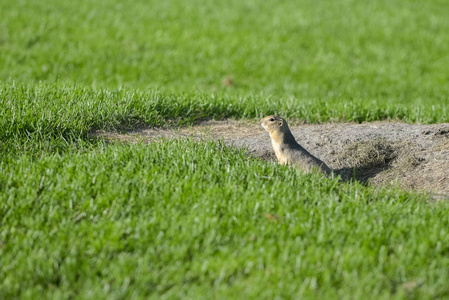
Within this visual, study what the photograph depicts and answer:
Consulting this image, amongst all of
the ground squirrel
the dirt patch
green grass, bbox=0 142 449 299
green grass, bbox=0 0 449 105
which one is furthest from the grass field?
green grass, bbox=0 0 449 105

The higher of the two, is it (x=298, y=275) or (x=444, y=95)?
(x=298, y=275)

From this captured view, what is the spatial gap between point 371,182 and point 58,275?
9.62ft

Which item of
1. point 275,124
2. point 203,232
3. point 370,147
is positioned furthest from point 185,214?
point 370,147

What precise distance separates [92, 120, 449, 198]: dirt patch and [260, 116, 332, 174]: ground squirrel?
0.92 feet

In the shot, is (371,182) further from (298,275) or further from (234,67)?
(234,67)

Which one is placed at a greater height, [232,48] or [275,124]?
[275,124]

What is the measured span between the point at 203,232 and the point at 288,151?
1.59 metres

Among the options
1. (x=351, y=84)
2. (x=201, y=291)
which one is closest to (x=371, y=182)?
(x=201, y=291)

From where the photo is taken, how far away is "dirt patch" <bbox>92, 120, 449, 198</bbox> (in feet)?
15.9

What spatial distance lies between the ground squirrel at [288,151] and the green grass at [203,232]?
1.09 ft

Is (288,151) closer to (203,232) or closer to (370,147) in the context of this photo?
(370,147)

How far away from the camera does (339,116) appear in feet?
21.2

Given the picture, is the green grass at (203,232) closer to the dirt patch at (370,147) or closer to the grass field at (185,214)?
the grass field at (185,214)

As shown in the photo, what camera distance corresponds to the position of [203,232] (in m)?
3.51
